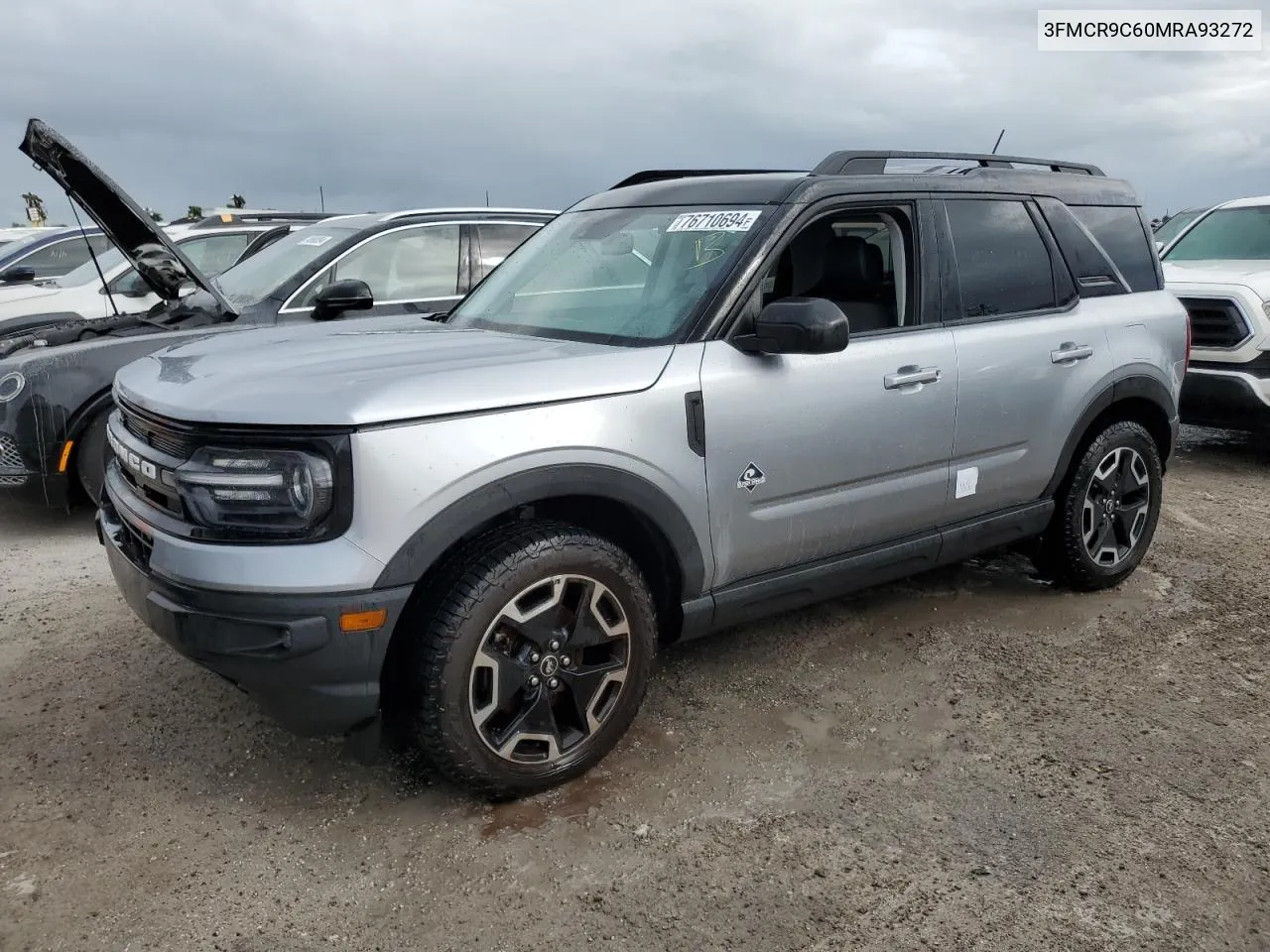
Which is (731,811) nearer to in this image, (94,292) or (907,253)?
(907,253)

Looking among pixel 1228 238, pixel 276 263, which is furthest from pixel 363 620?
pixel 1228 238

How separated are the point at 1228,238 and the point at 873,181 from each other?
6718 millimetres

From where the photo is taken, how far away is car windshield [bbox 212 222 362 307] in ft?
20.0

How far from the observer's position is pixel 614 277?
364cm

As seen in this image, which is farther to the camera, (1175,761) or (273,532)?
(1175,761)

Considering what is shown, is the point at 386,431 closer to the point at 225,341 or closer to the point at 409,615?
the point at 409,615

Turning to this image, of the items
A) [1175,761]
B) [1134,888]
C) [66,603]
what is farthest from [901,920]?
[66,603]

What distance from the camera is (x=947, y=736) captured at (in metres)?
3.37

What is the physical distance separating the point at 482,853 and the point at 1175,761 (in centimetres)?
220

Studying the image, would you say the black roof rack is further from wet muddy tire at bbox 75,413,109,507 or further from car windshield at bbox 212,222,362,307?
wet muddy tire at bbox 75,413,109,507

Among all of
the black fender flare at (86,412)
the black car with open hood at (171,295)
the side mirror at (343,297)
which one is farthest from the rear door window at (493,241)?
the black fender flare at (86,412)

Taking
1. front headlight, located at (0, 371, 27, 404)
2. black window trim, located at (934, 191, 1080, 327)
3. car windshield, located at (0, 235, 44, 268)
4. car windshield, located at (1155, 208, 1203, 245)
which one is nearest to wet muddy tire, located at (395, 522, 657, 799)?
black window trim, located at (934, 191, 1080, 327)

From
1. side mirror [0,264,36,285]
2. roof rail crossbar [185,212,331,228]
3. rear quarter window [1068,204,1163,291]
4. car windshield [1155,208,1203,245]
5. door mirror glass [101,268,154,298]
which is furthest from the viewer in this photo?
car windshield [1155,208,1203,245]

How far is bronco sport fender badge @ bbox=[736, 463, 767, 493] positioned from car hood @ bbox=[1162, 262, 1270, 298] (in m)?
5.97
